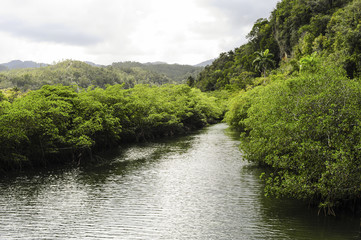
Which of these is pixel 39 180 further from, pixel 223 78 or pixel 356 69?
pixel 223 78

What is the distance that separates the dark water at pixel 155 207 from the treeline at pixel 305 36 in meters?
20.1

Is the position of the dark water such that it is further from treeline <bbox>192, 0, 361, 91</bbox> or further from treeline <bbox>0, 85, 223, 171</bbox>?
treeline <bbox>192, 0, 361, 91</bbox>

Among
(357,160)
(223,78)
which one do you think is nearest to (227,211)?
(357,160)

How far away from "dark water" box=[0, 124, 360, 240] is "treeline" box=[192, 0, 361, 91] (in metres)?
20.1

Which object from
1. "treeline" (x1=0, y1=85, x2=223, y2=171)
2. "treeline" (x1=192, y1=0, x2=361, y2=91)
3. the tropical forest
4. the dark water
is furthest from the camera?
"treeline" (x1=192, y1=0, x2=361, y2=91)

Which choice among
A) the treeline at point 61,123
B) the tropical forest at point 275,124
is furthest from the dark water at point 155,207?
the treeline at point 61,123

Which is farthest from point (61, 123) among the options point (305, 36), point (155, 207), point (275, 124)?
point (305, 36)

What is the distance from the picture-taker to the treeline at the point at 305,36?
34312mm

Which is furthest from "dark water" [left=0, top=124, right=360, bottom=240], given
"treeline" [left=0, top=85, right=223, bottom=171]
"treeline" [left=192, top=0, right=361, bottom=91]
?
"treeline" [left=192, top=0, right=361, bottom=91]

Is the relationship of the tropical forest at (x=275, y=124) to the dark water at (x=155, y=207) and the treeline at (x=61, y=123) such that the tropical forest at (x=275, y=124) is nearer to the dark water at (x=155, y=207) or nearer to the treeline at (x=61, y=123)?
the treeline at (x=61, y=123)

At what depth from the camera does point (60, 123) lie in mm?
34281

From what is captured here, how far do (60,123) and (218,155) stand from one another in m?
21.8

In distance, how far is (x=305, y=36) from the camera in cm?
7188

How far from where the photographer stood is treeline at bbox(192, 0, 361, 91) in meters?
34.3
